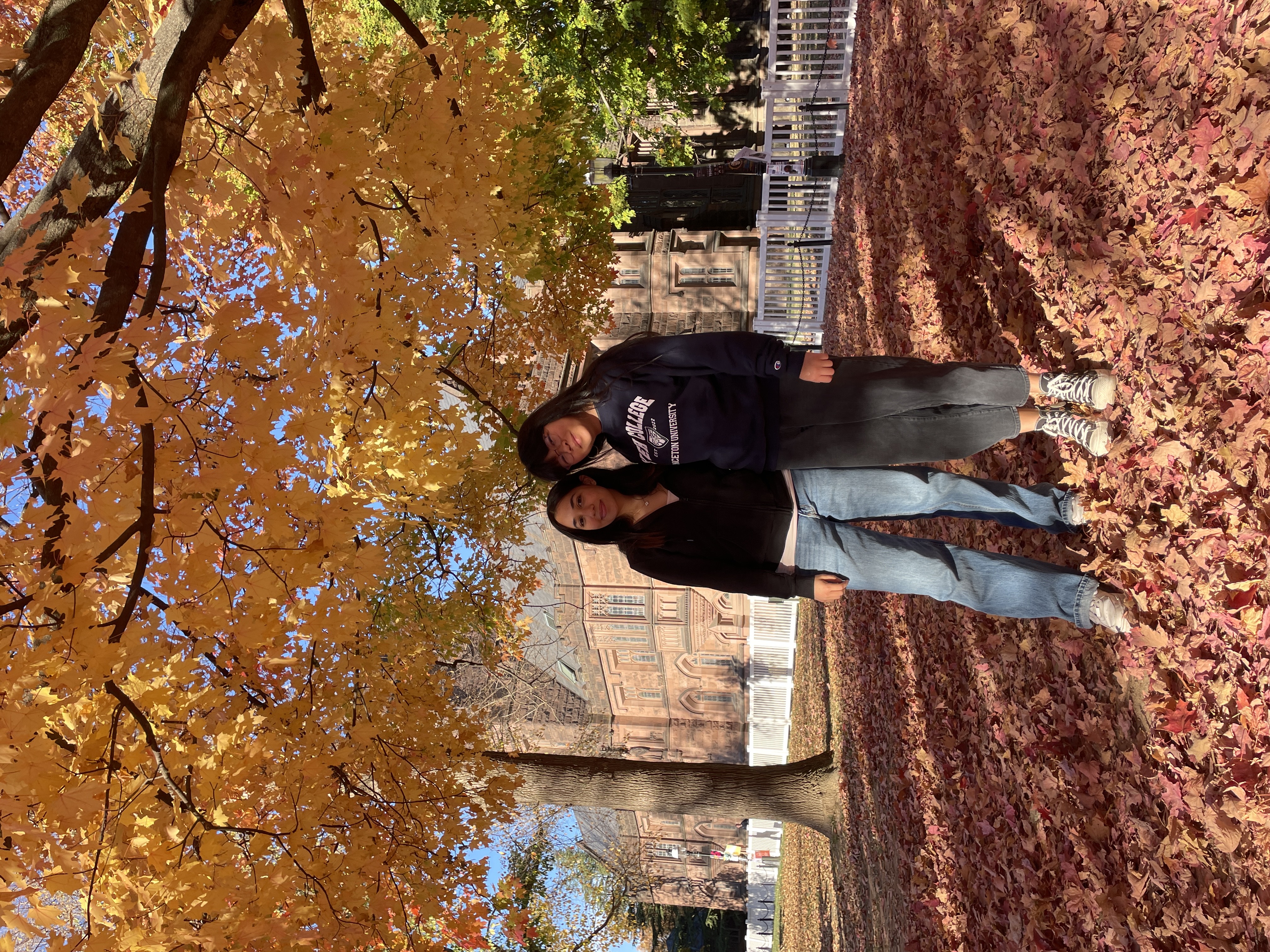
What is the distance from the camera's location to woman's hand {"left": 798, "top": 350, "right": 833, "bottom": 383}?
3.28m

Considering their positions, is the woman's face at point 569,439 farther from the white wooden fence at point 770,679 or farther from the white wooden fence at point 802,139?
the white wooden fence at point 770,679

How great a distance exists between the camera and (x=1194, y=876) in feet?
8.37

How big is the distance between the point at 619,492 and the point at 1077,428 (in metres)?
2.23

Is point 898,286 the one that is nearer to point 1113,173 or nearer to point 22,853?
point 1113,173

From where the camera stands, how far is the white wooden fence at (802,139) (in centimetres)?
1162

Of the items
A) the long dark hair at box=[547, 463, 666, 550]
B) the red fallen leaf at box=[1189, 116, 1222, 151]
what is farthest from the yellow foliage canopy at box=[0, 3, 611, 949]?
the red fallen leaf at box=[1189, 116, 1222, 151]

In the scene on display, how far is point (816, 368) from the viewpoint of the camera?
3289 mm

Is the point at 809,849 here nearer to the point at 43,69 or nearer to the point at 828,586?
the point at 828,586

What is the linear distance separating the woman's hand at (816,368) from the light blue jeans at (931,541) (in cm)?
51

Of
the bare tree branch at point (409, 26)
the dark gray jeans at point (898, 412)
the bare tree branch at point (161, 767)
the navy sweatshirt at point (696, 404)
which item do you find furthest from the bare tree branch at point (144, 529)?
the bare tree branch at point (409, 26)

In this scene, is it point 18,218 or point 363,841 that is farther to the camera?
point 363,841

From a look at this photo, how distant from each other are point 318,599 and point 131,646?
0.97 m

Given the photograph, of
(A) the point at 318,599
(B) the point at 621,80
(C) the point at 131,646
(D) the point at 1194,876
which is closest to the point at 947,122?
(D) the point at 1194,876

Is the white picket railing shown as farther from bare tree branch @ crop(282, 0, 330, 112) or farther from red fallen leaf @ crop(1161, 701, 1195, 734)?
bare tree branch @ crop(282, 0, 330, 112)
